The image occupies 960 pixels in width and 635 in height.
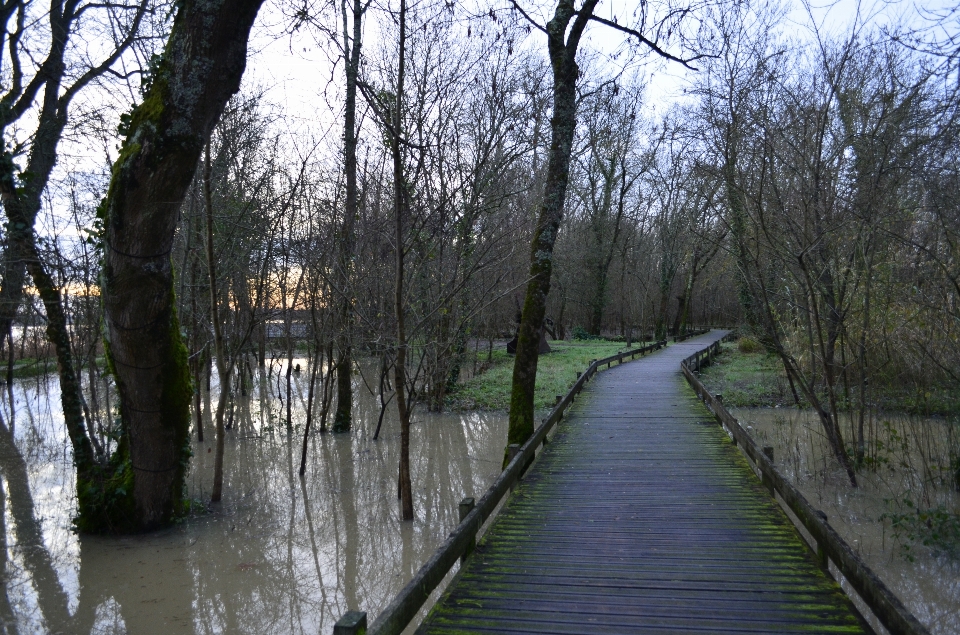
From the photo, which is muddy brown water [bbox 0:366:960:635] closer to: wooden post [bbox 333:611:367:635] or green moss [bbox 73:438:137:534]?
green moss [bbox 73:438:137:534]

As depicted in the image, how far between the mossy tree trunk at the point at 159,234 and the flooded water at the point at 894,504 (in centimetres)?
797

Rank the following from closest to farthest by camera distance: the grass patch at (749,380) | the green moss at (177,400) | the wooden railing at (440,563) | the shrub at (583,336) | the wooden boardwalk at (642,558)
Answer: the wooden railing at (440,563)
the wooden boardwalk at (642,558)
the green moss at (177,400)
the grass patch at (749,380)
the shrub at (583,336)

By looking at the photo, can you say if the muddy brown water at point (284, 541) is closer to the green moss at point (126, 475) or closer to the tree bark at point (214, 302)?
the green moss at point (126, 475)

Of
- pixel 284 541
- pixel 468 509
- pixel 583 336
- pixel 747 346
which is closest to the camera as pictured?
pixel 468 509

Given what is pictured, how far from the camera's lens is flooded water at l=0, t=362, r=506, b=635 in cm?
658

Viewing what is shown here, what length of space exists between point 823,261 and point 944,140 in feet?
14.8

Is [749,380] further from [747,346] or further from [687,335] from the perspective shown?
[687,335]

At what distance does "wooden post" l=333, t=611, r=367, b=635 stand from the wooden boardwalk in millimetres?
826

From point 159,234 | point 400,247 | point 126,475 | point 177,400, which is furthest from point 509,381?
point 159,234

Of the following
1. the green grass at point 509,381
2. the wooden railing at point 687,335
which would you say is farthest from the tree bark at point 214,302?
the wooden railing at point 687,335

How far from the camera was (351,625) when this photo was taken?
342 centimetres

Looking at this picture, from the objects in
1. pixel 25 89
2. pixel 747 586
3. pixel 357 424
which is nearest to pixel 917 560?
pixel 747 586

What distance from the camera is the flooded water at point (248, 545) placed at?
658 cm

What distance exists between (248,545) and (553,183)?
21.2ft
